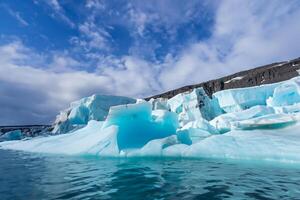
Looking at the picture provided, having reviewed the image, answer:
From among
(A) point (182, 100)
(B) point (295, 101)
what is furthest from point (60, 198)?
(A) point (182, 100)

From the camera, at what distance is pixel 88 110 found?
3086 centimetres

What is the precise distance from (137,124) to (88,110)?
20.1 meters

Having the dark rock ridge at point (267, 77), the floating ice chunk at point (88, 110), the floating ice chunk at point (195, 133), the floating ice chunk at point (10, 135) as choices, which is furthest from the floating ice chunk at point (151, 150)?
the floating ice chunk at point (10, 135)

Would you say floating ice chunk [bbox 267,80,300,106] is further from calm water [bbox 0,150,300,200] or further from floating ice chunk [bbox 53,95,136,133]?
floating ice chunk [bbox 53,95,136,133]

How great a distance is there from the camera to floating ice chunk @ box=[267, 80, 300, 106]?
19.1 m

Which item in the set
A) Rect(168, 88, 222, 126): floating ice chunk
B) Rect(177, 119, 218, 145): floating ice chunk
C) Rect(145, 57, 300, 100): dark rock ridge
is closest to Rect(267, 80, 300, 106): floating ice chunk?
Result: Rect(168, 88, 222, 126): floating ice chunk

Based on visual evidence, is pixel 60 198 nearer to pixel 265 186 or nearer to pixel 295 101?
pixel 265 186

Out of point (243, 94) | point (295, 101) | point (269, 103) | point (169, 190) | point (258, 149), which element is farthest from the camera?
point (243, 94)

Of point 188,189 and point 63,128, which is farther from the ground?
point 63,128

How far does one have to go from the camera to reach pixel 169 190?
444cm

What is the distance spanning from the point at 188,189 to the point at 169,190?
1.13ft

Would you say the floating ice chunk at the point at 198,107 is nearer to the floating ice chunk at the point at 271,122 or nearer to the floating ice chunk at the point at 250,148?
the floating ice chunk at the point at 271,122

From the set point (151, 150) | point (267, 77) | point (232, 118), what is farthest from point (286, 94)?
point (267, 77)

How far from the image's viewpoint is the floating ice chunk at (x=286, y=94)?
1908 cm
